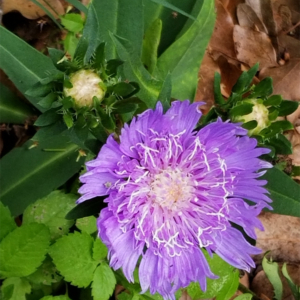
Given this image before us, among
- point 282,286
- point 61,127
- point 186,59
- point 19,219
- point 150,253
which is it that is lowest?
point 19,219

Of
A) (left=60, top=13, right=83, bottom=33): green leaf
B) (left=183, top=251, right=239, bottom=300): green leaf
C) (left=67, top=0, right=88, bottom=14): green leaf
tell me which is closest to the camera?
(left=67, top=0, right=88, bottom=14): green leaf

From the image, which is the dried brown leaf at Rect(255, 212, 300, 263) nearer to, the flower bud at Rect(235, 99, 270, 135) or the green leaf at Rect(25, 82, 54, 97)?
the flower bud at Rect(235, 99, 270, 135)

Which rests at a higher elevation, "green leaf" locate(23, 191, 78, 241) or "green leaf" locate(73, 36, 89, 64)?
"green leaf" locate(73, 36, 89, 64)

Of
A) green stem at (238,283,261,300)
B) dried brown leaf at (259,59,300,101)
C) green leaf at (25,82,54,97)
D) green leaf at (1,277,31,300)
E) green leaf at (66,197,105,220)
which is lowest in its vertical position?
green leaf at (1,277,31,300)

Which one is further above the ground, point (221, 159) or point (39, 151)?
point (221, 159)

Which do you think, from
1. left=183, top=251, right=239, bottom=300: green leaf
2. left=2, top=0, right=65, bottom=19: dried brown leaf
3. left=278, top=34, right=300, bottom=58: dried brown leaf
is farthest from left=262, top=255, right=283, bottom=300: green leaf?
left=2, top=0, right=65, bottom=19: dried brown leaf

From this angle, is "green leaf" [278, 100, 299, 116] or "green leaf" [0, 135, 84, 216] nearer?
"green leaf" [278, 100, 299, 116]

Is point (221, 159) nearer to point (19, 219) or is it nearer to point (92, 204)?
point (92, 204)

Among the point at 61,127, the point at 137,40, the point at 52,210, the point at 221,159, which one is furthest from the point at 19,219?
the point at 221,159
